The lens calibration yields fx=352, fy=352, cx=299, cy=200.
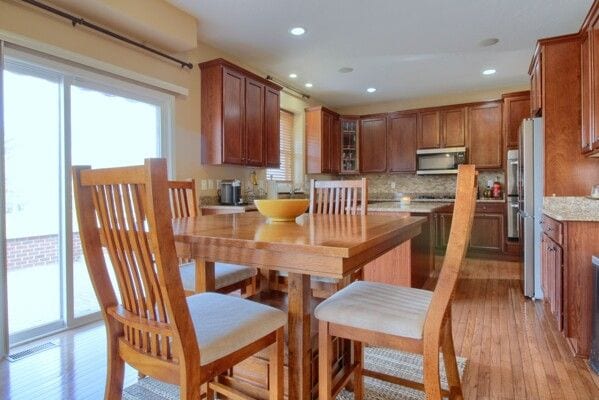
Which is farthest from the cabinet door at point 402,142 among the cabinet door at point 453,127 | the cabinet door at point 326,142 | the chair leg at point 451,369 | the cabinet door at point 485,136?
the chair leg at point 451,369

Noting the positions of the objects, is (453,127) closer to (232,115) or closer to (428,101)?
(428,101)

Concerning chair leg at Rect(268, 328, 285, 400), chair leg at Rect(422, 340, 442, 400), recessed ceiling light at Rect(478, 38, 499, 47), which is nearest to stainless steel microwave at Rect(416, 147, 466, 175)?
recessed ceiling light at Rect(478, 38, 499, 47)

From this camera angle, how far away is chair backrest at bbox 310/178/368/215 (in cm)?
236

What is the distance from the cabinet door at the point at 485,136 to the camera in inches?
210

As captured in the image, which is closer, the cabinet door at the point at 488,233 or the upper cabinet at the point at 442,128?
the cabinet door at the point at 488,233

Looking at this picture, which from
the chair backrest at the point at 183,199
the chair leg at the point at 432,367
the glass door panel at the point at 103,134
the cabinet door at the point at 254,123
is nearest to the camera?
the chair leg at the point at 432,367

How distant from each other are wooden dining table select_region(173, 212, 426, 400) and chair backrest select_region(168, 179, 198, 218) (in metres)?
0.93

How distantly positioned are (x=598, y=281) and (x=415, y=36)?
278 centimetres

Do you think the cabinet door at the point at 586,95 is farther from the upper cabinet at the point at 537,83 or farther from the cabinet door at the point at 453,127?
the cabinet door at the point at 453,127

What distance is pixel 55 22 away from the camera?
249cm

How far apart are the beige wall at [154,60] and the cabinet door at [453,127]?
3.11 meters

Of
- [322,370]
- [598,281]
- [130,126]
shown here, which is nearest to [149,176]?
[322,370]

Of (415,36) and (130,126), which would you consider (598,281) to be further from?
(130,126)

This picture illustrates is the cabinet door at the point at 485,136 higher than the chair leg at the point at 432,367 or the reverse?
higher
